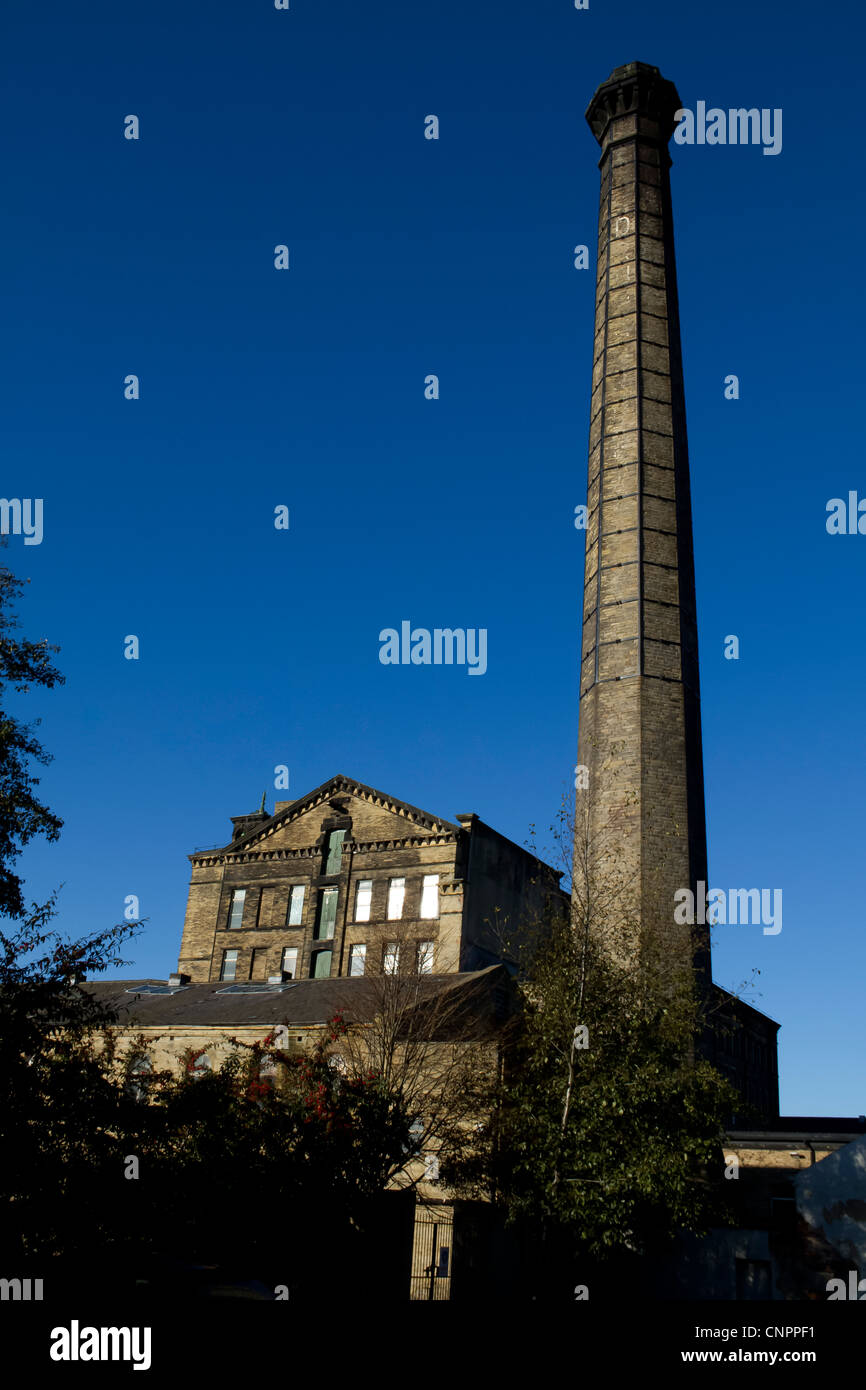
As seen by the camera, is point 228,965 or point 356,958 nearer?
point 356,958

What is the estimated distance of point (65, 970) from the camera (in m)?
12.5

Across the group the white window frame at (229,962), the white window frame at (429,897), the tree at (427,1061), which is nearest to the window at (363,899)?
the white window frame at (429,897)

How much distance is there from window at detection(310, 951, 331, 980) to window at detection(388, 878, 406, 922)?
314cm

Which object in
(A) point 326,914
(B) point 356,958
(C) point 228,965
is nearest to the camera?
(B) point 356,958

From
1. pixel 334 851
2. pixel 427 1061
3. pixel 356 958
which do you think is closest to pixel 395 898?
pixel 356 958

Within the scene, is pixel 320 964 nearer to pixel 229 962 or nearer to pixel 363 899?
pixel 363 899

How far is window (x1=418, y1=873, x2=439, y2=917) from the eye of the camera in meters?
37.6

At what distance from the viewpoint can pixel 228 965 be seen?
137ft

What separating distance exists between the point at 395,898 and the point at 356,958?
8.94 ft

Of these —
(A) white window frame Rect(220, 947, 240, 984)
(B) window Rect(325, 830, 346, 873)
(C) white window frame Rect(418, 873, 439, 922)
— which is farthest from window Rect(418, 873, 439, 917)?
(A) white window frame Rect(220, 947, 240, 984)

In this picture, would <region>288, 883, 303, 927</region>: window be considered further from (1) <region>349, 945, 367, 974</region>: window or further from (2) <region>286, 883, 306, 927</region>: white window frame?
(1) <region>349, 945, 367, 974</region>: window
